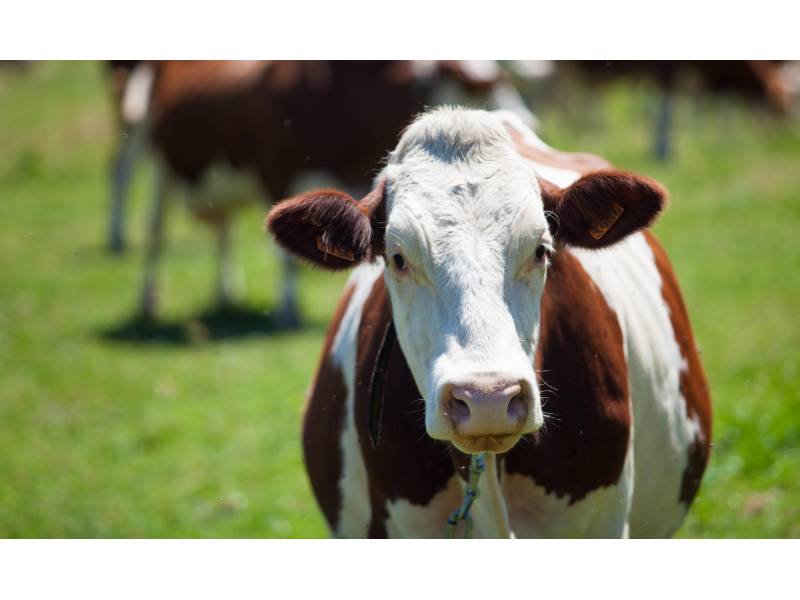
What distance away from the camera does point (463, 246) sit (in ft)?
9.08

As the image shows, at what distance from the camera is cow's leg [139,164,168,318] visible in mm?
10562

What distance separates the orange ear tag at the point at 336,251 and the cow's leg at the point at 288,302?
21.9ft

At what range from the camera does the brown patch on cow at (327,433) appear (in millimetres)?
3629

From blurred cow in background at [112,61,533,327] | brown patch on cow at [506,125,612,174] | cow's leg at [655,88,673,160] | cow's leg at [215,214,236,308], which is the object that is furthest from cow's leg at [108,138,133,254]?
brown patch on cow at [506,125,612,174]

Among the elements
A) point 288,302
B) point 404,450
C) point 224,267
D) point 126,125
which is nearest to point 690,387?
point 404,450

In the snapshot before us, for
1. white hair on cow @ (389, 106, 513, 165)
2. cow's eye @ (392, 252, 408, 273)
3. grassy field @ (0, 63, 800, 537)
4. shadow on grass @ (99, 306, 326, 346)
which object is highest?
white hair on cow @ (389, 106, 513, 165)

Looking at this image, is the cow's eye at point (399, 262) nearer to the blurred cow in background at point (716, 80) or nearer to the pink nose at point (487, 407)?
the pink nose at point (487, 407)

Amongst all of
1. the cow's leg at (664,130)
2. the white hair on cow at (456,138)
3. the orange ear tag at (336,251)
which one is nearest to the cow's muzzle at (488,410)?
the orange ear tag at (336,251)

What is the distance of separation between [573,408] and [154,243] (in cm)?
831

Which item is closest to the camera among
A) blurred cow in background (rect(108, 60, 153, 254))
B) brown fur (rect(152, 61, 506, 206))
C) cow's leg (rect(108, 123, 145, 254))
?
brown fur (rect(152, 61, 506, 206))

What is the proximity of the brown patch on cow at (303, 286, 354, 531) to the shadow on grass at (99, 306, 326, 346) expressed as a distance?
558cm

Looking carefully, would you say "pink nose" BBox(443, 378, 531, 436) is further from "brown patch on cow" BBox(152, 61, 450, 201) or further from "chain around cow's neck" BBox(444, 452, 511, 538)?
"brown patch on cow" BBox(152, 61, 450, 201)
